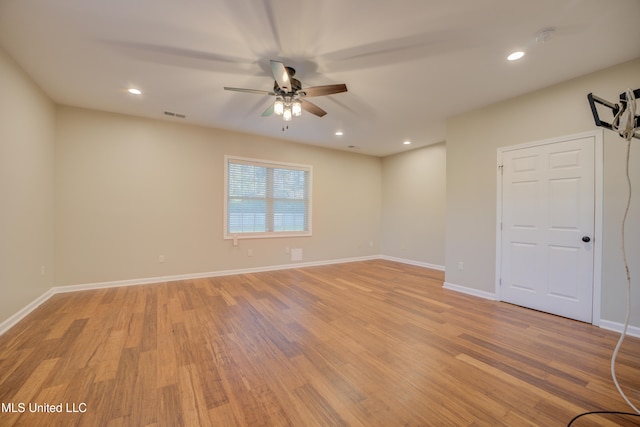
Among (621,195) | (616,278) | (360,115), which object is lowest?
(616,278)

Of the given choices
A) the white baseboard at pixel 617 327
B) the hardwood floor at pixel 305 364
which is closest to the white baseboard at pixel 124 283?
the hardwood floor at pixel 305 364

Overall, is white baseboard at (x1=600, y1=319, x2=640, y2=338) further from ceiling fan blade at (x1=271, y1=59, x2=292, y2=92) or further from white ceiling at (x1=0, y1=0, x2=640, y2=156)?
ceiling fan blade at (x1=271, y1=59, x2=292, y2=92)

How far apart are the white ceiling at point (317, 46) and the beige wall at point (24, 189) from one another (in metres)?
0.29

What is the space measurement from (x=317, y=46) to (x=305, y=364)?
277 centimetres

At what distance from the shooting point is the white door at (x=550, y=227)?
2844 millimetres

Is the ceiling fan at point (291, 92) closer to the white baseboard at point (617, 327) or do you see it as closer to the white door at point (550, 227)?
the white door at point (550, 227)

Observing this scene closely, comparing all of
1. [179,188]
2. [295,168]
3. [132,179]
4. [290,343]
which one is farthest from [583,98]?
[132,179]

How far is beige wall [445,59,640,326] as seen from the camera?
2596 mm

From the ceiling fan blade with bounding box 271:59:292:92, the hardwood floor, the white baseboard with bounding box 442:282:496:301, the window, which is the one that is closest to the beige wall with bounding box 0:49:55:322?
the hardwood floor

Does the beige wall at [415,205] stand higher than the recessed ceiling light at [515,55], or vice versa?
the recessed ceiling light at [515,55]

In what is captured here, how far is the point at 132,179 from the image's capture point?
4.15 metres

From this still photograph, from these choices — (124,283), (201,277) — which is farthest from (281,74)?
(124,283)

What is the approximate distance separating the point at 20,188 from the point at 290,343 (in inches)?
135

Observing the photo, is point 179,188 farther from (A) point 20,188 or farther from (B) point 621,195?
(B) point 621,195
